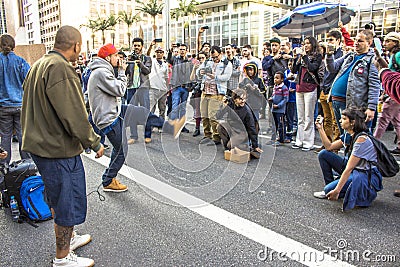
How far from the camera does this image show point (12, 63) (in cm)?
440

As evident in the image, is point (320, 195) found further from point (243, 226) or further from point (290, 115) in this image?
point (290, 115)

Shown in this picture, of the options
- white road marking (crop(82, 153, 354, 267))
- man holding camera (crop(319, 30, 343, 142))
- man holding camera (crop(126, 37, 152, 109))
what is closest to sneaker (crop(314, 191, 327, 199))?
white road marking (crop(82, 153, 354, 267))

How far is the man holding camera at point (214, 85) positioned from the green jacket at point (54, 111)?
2.20 meters

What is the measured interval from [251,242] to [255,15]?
53805 millimetres

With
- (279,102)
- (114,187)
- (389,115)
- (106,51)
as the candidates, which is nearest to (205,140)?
(279,102)

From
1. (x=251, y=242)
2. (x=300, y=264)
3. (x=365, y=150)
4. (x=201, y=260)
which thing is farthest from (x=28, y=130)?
(x=365, y=150)

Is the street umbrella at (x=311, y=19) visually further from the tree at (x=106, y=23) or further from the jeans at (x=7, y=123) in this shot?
the tree at (x=106, y=23)

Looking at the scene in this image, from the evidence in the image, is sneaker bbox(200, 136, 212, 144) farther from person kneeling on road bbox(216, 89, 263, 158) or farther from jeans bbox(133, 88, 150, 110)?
jeans bbox(133, 88, 150, 110)

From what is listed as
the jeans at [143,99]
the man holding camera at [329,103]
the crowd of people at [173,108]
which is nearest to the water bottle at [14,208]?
the crowd of people at [173,108]

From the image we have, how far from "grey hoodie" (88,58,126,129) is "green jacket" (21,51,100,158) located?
141 centimetres

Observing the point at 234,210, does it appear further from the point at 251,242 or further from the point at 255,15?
the point at 255,15

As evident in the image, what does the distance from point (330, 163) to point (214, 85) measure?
5.93ft

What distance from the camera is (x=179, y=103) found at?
477 cm

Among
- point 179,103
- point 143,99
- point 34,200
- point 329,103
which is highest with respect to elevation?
point 143,99
